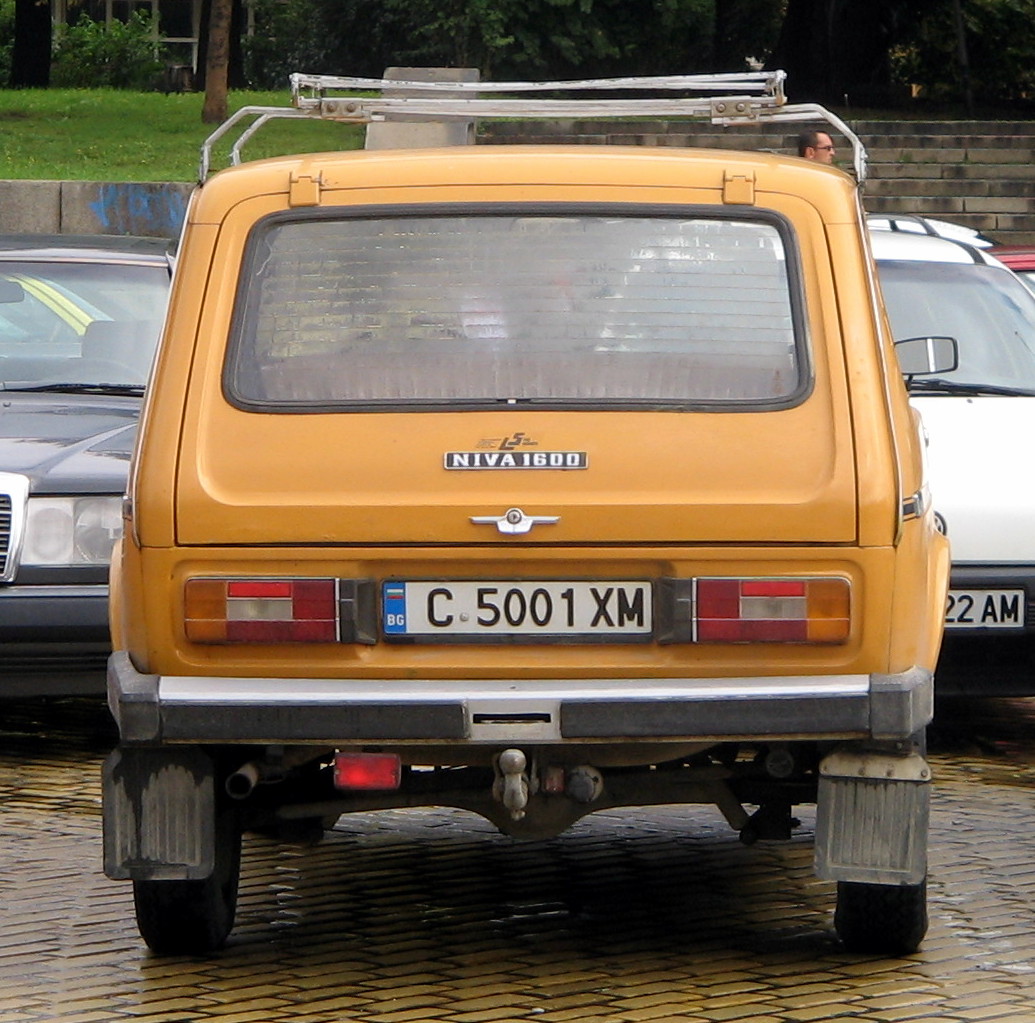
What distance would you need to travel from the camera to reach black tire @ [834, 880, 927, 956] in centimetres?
494

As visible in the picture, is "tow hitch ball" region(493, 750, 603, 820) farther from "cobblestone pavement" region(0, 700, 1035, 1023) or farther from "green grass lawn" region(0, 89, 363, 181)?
"green grass lawn" region(0, 89, 363, 181)

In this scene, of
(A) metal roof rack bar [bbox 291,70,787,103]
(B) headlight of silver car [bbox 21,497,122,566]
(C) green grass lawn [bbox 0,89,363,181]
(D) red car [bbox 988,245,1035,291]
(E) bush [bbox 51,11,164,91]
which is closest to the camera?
(A) metal roof rack bar [bbox 291,70,787,103]

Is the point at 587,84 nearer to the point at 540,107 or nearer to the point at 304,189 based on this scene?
the point at 540,107

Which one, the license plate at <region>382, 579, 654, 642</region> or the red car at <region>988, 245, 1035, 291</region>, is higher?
the red car at <region>988, 245, 1035, 291</region>

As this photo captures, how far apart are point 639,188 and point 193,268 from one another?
0.98m

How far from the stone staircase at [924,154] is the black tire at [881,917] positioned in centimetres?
2042

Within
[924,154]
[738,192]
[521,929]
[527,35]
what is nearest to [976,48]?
[527,35]

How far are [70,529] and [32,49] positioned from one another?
38223mm

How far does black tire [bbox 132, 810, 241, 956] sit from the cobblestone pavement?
6cm

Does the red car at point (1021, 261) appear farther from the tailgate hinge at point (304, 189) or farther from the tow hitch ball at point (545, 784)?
the tow hitch ball at point (545, 784)

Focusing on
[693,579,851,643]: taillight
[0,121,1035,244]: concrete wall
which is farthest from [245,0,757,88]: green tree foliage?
[693,579,851,643]: taillight

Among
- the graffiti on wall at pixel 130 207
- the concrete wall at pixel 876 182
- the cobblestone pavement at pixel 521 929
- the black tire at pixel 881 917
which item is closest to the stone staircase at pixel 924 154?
the concrete wall at pixel 876 182

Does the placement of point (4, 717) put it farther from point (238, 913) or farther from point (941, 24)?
point (941, 24)

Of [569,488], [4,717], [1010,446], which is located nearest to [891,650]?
[569,488]
